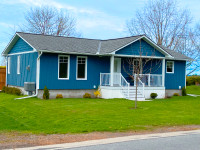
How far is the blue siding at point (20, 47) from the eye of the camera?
77.5ft

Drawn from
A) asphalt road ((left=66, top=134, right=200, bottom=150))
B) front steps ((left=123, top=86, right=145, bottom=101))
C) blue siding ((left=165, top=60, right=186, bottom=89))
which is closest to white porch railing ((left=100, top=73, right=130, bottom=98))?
front steps ((left=123, top=86, right=145, bottom=101))

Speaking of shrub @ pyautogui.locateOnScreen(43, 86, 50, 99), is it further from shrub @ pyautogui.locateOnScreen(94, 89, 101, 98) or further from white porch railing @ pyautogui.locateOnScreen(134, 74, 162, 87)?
white porch railing @ pyautogui.locateOnScreen(134, 74, 162, 87)

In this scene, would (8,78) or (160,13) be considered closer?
(8,78)

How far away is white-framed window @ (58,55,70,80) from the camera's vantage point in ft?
73.0

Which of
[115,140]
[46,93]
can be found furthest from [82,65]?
[115,140]

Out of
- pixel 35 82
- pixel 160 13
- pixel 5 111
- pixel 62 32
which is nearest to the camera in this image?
pixel 5 111

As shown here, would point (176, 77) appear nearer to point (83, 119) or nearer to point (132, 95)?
point (132, 95)

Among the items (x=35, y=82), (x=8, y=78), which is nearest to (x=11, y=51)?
(x=8, y=78)

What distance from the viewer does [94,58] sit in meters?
23.5

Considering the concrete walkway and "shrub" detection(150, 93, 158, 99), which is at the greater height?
"shrub" detection(150, 93, 158, 99)

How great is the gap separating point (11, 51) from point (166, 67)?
43.6 ft

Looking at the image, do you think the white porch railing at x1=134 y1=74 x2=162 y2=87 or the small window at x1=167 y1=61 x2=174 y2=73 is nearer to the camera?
the white porch railing at x1=134 y1=74 x2=162 y2=87

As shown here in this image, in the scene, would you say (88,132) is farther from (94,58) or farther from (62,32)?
(62,32)

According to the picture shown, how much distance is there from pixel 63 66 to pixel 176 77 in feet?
34.1
